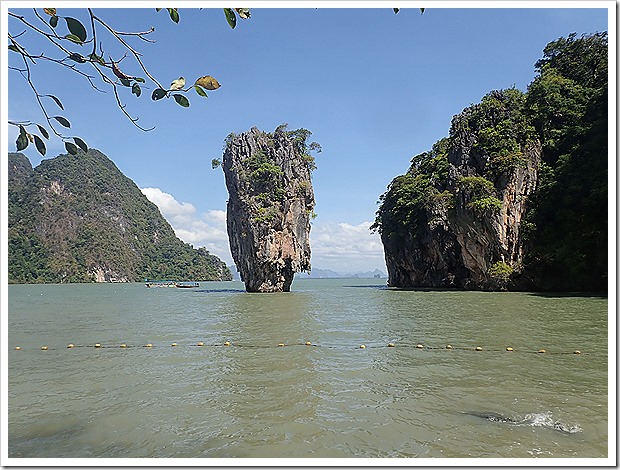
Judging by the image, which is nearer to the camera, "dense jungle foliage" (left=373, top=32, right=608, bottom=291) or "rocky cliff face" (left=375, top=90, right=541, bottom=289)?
Answer: "dense jungle foliage" (left=373, top=32, right=608, bottom=291)

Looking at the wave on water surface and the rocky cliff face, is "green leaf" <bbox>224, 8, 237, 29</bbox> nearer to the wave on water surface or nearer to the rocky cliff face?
the wave on water surface

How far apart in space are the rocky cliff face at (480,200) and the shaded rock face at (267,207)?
9.44 meters

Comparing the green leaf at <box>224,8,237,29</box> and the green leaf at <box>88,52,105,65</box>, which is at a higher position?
the green leaf at <box>224,8,237,29</box>

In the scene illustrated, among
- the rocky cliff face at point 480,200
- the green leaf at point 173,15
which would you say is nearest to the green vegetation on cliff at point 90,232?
the rocky cliff face at point 480,200

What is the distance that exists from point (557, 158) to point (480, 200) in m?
6.01

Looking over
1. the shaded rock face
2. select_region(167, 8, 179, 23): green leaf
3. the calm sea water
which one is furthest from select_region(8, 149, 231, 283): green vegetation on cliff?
select_region(167, 8, 179, 23): green leaf

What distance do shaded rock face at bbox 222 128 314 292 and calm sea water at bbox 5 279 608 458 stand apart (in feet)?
70.9

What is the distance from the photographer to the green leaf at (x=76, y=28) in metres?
1.67

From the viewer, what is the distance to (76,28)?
1.69 m

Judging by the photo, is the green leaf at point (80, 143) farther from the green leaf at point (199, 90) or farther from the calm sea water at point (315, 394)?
the calm sea water at point (315, 394)

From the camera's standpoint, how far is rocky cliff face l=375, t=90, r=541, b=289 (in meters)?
27.5

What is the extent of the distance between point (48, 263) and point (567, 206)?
7299 cm

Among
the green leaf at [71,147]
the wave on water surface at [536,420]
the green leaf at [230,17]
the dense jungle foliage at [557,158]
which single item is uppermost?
the dense jungle foliage at [557,158]

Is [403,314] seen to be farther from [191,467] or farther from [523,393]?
[191,467]
